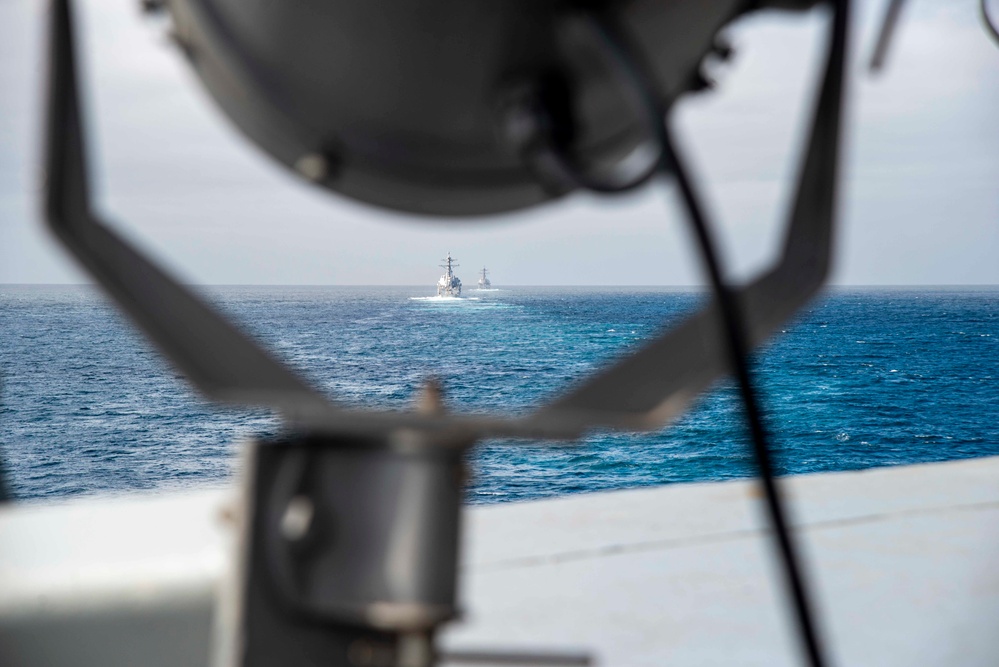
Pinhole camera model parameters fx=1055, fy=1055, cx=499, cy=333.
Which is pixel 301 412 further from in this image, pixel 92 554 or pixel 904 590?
pixel 904 590

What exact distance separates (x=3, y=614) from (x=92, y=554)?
5.6 inches

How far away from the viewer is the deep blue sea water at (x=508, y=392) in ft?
91.9

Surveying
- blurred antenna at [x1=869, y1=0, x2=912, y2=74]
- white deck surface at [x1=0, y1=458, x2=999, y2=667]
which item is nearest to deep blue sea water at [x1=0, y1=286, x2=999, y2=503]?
white deck surface at [x1=0, y1=458, x2=999, y2=667]

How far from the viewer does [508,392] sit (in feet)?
98.5

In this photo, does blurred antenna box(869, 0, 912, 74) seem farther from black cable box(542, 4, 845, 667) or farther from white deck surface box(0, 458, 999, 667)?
white deck surface box(0, 458, 999, 667)

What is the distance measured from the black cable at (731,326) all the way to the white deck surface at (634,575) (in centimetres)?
59

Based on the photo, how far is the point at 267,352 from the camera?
0.48 metres

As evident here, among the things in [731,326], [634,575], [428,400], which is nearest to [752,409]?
[731,326]

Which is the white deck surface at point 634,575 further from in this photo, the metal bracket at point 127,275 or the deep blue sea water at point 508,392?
the deep blue sea water at point 508,392

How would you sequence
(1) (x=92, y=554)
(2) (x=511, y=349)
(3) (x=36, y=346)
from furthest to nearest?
(3) (x=36, y=346) < (2) (x=511, y=349) < (1) (x=92, y=554)

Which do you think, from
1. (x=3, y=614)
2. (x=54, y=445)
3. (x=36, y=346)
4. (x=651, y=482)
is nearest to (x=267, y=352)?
(x=3, y=614)

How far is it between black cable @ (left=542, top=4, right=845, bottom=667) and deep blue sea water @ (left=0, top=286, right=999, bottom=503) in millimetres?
19396

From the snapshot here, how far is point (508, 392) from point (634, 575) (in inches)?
1110

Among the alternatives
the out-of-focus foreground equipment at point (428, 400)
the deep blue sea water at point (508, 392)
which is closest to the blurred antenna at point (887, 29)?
the out-of-focus foreground equipment at point (428, 400)
